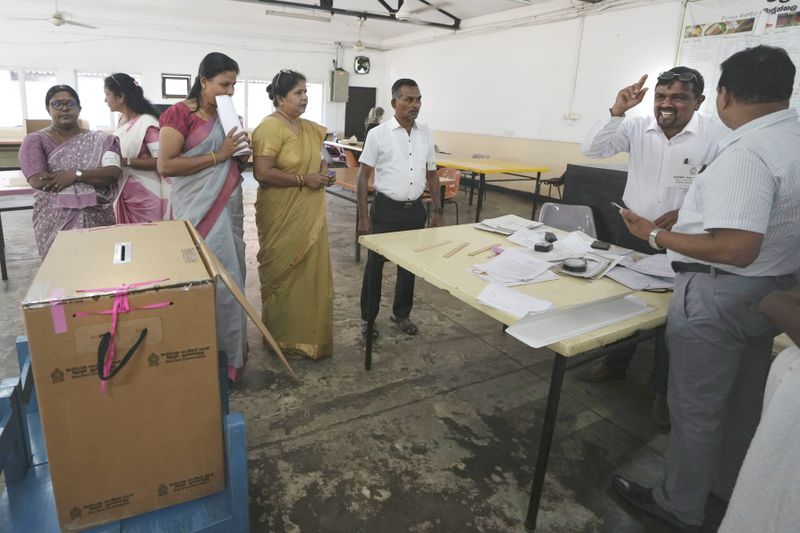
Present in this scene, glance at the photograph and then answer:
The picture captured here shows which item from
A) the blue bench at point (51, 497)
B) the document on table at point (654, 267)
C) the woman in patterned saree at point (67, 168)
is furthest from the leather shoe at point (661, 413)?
the woman in patterned saree at point (67, 168)

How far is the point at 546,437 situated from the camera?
1518 millimetres

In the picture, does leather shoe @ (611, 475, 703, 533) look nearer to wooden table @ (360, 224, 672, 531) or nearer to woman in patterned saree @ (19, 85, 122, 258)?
wooden table @ (360, 224, 672, 531)

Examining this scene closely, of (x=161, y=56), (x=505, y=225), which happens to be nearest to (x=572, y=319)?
(x=505, y=225)

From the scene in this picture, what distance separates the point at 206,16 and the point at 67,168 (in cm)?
965

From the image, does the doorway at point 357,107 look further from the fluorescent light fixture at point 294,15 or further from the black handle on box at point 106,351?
the black handle on box at point 106,351

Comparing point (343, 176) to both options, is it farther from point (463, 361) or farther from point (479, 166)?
point (463, 361)

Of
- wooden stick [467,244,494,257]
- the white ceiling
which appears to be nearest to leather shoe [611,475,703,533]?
wooden stick [467,244,494,257]

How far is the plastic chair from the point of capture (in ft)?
Answer: 9.74

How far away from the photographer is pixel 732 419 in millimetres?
1672

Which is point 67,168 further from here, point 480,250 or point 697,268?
point 697,268

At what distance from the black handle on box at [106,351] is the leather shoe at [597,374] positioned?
224 cm

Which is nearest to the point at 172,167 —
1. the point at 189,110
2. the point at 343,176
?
the point at 189,110

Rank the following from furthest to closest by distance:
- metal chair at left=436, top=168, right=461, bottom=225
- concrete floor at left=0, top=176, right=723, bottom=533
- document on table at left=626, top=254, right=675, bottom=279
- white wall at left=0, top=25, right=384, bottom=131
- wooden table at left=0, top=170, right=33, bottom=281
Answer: white wall at left=0, top=25, right=384, bottom=131, metal chair at left=436, top=168, right=461, bottom=225, wooden table at left=0, top=170, right=33, bottom=281, document on table at left=626, top=254, right=675, bottom=279, concrete floor at left=0, top=176, right=723, bottom=533

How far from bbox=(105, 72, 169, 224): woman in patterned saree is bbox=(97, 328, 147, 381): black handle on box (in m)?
1.87
